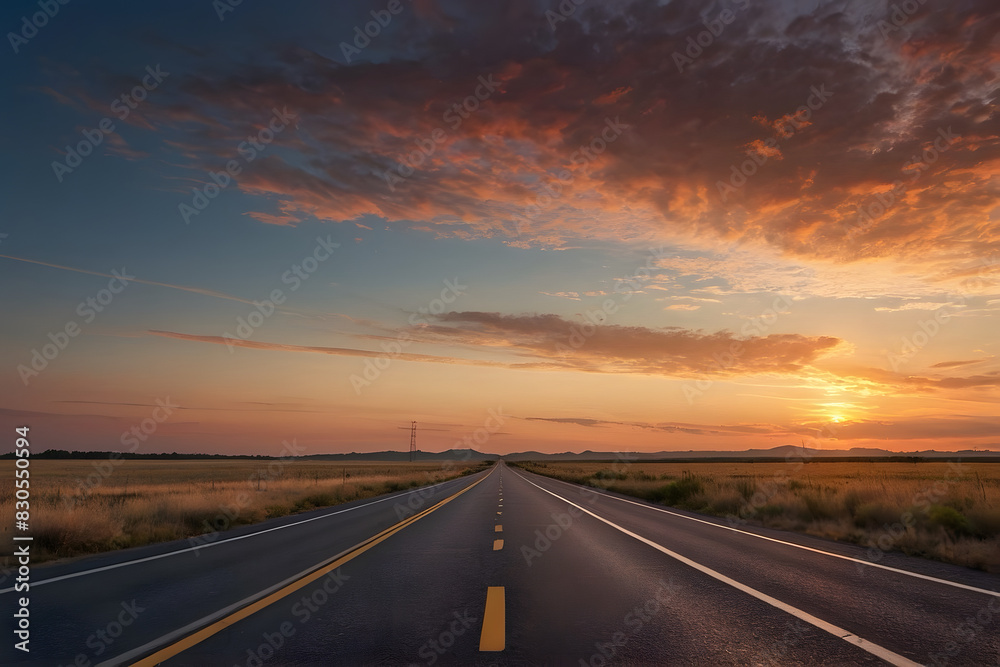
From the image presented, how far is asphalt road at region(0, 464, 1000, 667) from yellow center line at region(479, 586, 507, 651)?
0.08 ft

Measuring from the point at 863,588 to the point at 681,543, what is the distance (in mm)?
4594

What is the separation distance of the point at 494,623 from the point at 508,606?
0.77 m

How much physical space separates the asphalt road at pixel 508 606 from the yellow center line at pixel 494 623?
0.08ft

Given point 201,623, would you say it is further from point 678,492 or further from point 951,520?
point 678,492

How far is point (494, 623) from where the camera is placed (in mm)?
5859

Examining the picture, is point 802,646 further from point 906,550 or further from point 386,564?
point 906,550

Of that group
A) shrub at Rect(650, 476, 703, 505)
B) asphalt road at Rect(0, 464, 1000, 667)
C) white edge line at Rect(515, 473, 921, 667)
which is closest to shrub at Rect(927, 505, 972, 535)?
asphalt road at Rect(0, 464, 1000, 667)

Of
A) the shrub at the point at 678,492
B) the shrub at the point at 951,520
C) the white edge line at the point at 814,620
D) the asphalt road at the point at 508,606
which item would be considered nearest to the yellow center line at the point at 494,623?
the asphalt road at the point at 508,606

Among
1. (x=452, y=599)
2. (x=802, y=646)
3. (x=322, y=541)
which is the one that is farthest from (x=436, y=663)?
(x=322, y=541)

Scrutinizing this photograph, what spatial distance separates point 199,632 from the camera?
5648 mm

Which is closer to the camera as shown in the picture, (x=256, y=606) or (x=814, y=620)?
(x=814, y=620)

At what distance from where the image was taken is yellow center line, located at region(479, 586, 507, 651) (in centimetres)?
516

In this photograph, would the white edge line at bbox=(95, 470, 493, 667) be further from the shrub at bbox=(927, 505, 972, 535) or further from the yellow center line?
the shrub at bbox=(927, 505, 972, 535)

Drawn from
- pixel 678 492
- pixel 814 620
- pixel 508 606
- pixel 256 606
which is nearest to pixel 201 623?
pixel 256 606
